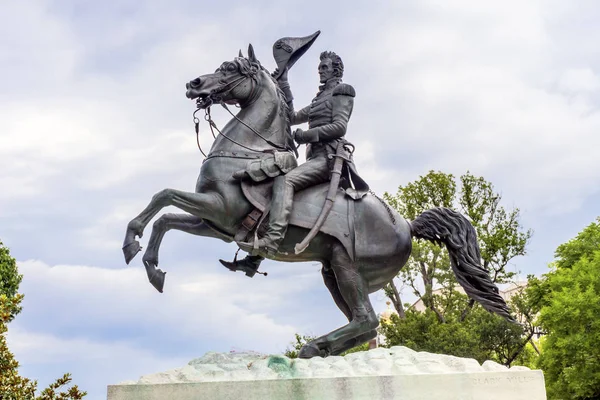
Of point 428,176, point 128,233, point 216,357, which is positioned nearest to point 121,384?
point 216,357

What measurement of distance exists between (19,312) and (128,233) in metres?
16.2

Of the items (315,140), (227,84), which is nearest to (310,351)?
(315,140)

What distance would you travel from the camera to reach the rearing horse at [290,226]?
7652 millimetres

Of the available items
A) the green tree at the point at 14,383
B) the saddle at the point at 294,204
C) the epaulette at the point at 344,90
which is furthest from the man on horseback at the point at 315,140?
the green tree at the point at 14,383

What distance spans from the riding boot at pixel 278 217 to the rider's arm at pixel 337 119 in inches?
30.7

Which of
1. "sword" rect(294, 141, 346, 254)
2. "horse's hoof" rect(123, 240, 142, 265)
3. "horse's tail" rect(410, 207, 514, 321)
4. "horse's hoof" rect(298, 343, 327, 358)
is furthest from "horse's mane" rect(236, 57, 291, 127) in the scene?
"horse's hoof" rect(298, 343, 327, 358)

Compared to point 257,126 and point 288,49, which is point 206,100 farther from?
point 288,49

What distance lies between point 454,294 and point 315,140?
20.5 meters

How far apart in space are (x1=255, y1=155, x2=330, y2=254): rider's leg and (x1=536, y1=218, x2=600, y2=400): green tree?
1664 centimetres

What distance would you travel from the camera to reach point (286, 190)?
770 centimetres

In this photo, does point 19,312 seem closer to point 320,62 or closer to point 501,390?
point 320,62

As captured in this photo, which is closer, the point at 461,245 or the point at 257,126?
the point at 257,126

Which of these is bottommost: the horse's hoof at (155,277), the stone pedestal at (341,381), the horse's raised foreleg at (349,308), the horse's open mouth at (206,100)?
the stone pedestal at (341,381)

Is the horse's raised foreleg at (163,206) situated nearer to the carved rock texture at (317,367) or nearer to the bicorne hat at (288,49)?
the carved rock texture at (317,367)
